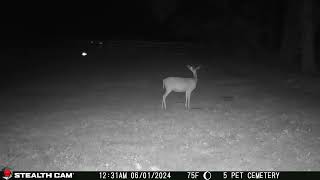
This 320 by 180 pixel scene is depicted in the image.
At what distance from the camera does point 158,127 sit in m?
11.2

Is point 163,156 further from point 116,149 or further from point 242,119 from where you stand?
point 242,119

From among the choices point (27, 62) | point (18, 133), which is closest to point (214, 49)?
point (27, 62)

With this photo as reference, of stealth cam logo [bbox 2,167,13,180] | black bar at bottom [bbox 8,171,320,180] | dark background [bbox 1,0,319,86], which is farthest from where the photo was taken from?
dark background [bbox 1,0,319,86]

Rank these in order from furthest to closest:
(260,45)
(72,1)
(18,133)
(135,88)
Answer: (72,1) → (260,45) → (135,88) → (18,133)

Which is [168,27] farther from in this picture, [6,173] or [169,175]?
[6,173]

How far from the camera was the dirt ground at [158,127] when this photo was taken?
8.39 meters

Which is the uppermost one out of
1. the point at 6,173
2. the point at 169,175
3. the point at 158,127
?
the point at 158,127

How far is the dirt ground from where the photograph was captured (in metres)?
8.39

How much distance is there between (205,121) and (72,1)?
50738 millimetres

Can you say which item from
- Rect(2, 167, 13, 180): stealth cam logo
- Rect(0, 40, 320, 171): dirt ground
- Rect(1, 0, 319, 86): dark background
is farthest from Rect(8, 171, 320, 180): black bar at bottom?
Rect(1, 0, 319, 86): dark background

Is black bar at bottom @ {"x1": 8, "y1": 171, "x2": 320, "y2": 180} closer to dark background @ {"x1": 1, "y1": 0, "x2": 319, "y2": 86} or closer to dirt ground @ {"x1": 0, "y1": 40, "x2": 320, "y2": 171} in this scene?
dirt ground @ {"x1": 0, "y1": 40, "x2": 320, "y2": 171}

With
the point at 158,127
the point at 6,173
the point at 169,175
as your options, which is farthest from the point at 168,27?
the point at 6,173

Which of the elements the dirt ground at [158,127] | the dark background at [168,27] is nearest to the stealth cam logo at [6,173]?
the dirt ground at [158,127]

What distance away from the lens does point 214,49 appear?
44.8 m
